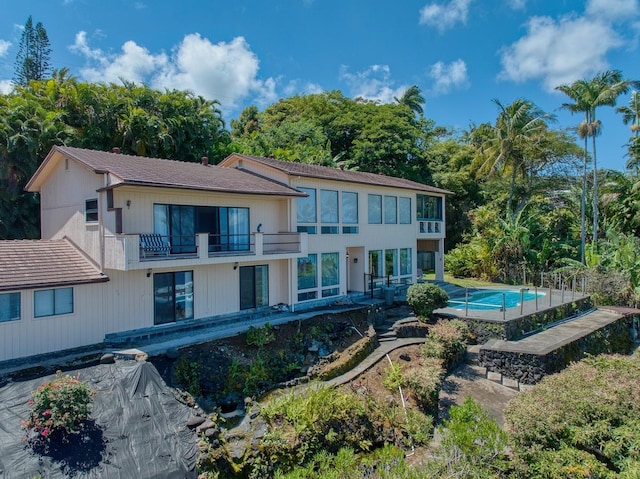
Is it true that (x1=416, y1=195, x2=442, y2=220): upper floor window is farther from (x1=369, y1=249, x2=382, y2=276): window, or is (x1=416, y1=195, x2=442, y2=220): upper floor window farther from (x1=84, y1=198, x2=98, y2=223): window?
(x1=84, y1=198, x2=98, y2=223): window

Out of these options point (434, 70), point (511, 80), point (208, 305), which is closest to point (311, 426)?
point (208, 305)

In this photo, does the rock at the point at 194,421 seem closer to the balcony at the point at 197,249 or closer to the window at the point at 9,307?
the balcony at the point at 197,249

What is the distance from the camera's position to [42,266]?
13094 millimetres

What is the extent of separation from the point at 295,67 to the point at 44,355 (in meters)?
23.9

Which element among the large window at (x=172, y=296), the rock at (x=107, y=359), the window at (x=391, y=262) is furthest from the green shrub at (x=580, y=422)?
the window at (x=391, y=262)

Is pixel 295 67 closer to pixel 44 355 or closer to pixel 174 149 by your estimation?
pixel 174 149

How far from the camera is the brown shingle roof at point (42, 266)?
39.4ft

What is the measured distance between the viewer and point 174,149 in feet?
88.4

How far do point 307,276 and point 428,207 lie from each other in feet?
37.3

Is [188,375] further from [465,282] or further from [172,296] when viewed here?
[465,282]

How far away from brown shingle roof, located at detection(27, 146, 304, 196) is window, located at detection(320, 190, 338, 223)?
220 centimetres

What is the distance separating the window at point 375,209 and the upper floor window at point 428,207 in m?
3.97

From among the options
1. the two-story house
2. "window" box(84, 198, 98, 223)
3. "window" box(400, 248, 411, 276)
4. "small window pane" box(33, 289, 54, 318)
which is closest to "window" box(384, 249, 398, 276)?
the two-story house

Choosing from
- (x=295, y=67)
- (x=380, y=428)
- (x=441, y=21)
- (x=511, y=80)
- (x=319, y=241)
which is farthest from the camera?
(x=511, y=80)
